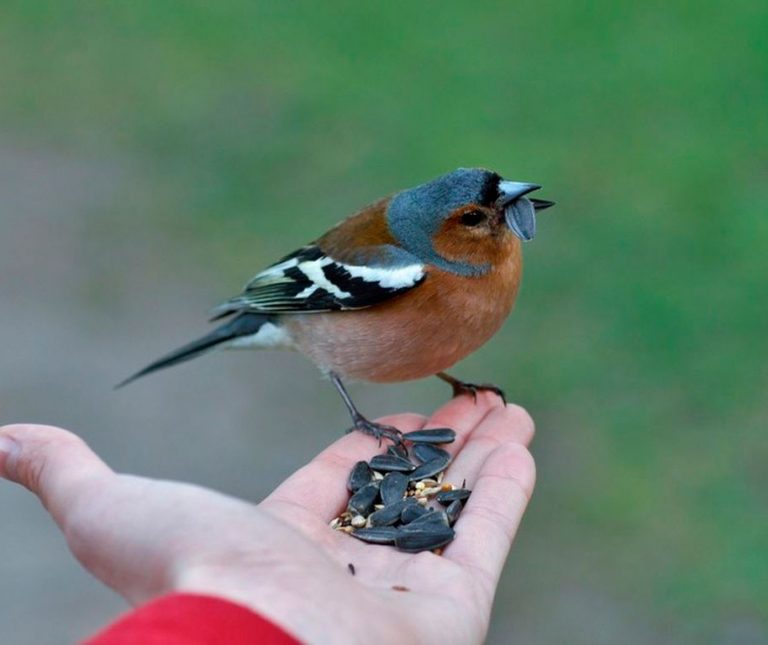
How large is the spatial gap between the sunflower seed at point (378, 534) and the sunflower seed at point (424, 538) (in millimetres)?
30

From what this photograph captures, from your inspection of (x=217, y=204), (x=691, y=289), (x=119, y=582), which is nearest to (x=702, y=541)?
(x=691, y=289)

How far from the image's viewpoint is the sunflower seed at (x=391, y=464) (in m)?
4.26

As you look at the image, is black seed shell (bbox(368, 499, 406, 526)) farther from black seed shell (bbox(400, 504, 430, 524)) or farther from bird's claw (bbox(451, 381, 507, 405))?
bird's claw (bbox(451, 381, 507, 405))

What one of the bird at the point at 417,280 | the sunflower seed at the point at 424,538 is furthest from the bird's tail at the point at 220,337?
the sunflower seed at the point at 424,538

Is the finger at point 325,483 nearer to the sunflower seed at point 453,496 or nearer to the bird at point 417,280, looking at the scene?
the bird at point 417,280

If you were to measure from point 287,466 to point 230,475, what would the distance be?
30 centimetres

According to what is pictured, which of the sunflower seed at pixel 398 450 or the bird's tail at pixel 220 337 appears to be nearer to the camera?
the sunflower seed at pixel 398 450

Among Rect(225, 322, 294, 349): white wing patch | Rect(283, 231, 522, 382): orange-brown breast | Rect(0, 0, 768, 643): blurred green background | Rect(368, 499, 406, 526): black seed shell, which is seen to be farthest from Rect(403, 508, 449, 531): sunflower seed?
Rect(0, 0, 768, 643): blurred green background

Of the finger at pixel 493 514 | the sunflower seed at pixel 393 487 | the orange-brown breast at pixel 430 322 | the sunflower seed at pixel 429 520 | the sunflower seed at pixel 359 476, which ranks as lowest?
the sunflower seed at pixel 393 487

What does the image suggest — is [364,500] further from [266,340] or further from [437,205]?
[266,340]

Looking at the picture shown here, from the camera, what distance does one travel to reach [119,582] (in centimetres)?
299

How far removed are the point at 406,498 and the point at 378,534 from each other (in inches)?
15.3

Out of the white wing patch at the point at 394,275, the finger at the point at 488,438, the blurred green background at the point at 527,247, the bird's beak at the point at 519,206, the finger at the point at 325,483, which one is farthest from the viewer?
the blurred green background at the point at 527,247

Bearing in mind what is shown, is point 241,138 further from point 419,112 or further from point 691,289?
point 691,289
